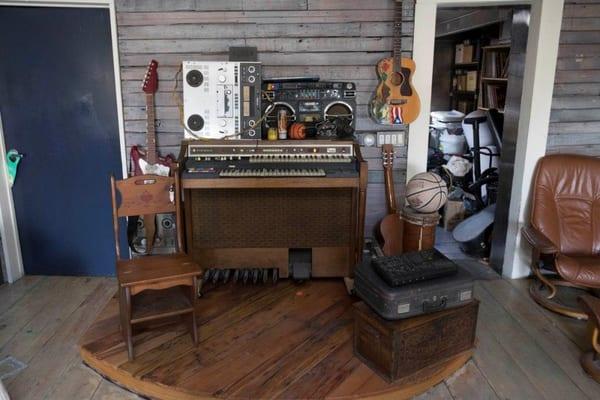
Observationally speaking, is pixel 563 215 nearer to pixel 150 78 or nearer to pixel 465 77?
pixel 150 78

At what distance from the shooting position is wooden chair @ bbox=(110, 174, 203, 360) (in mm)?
2484

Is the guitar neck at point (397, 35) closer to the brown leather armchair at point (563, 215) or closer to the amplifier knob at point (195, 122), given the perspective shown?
the brown leather armchair at point (563, 215)

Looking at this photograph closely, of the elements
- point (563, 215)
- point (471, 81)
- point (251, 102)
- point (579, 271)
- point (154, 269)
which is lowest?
point (579, 271)

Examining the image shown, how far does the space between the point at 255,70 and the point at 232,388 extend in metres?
2.04

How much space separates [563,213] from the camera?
3.45 m

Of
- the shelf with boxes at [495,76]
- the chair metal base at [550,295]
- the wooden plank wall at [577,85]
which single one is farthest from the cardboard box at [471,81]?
the chair metal base at [550,295]

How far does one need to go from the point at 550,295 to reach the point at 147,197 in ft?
9.13

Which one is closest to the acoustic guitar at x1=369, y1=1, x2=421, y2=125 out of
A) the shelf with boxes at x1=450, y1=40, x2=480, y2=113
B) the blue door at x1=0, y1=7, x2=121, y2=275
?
the blue door at x1=0, y1=7, x2=121, y2=275

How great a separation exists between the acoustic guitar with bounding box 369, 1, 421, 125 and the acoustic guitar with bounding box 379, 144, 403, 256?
9.2 inches

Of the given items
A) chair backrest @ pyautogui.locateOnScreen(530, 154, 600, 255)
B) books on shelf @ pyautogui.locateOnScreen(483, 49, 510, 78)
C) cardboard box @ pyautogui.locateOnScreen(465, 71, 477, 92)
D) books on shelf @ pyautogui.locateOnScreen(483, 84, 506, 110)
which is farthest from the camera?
cardboard box @ pyautogui.locateOnScreen(465, 71, 477, 92)

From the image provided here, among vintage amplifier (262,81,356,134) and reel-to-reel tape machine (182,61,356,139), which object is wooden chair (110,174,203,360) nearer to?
reel-to-reel tape machine (182,61,356,139)

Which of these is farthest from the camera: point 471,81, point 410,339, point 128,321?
point 471,81

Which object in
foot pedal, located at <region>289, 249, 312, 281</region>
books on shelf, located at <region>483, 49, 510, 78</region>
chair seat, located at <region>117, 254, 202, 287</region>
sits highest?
books on shelf, located at <region>483, 49, 510, 78</region>

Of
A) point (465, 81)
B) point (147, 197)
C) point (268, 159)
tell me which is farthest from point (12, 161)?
point (465, 81)
